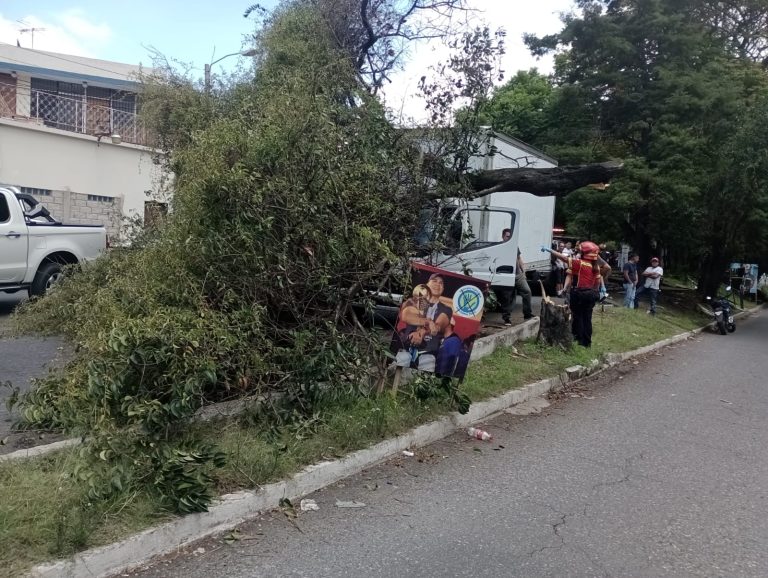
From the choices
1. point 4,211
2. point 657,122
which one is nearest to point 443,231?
point 4,211

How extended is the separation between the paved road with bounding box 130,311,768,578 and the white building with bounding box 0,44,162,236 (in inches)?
543

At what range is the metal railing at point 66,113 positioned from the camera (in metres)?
19.0

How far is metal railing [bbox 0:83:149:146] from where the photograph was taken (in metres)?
19.0

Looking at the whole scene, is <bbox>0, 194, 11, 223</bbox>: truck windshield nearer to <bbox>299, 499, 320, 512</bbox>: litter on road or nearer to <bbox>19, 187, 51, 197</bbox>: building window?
<bbox>299, 499, 320, 512</bbox>: litter on road

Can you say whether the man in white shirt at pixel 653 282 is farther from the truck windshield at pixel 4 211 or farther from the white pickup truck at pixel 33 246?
the truck windshield at pixel 4 211

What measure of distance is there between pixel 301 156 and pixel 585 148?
1713 cm

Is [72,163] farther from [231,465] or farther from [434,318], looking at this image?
[231,465]

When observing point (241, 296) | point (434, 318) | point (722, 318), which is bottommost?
point (722, 318)

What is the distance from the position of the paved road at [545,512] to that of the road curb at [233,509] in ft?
0.30

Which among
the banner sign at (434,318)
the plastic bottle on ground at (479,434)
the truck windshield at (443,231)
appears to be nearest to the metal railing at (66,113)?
the truck windshield at (443,231)

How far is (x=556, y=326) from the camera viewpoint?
9.72m

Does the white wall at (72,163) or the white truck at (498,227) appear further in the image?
the white wall at (72,163)

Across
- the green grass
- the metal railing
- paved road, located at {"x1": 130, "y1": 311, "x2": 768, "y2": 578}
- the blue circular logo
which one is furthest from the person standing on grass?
the metal railing

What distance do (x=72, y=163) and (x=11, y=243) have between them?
967 centimetres
